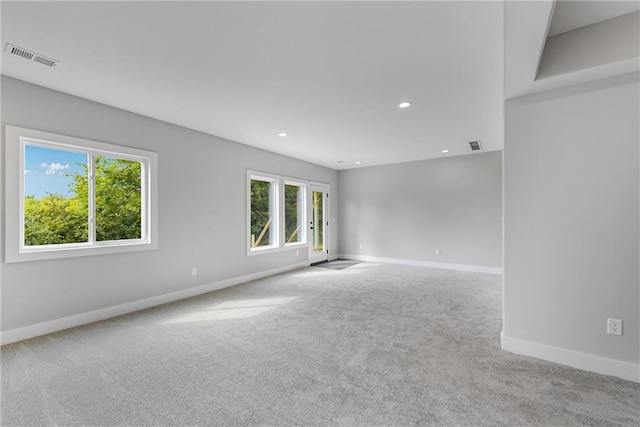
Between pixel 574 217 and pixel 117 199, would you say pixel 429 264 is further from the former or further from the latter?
pixel 117 199

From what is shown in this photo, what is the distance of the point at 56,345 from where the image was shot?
2676 millimetres

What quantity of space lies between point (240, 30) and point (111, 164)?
2.69 m

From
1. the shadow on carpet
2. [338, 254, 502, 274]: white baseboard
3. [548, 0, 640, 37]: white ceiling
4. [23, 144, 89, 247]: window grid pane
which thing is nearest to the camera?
[548, 0, 640, 37]: white ceiling

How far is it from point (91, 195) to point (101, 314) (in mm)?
1414

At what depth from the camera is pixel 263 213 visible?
5824 millimetres

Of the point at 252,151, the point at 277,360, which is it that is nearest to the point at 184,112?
the point at 252,151

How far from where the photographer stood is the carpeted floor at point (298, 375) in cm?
175

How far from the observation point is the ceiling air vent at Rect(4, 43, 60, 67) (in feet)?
7.45

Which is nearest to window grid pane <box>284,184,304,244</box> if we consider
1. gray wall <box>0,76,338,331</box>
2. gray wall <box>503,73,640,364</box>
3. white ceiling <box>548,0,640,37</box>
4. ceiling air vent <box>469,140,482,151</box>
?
gray wall <box>0,76,338,331</box>

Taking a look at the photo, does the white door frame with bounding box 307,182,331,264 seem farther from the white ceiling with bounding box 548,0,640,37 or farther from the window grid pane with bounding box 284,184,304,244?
the white ceiling with bounding box 548,0,640,37

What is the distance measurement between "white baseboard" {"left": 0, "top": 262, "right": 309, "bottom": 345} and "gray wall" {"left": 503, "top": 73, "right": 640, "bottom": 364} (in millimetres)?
4011

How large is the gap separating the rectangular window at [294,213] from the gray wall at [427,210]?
1553mm

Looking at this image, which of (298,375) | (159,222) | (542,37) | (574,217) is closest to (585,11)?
(542,37)

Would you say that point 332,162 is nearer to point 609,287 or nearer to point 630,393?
point 609,287
